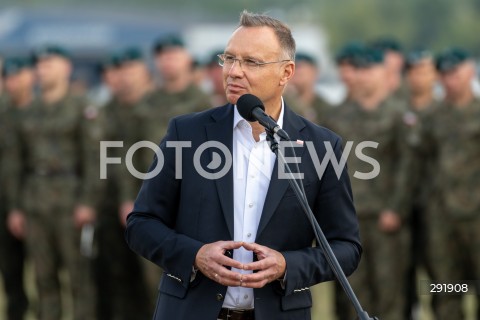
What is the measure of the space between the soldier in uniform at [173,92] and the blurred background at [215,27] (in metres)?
1.38

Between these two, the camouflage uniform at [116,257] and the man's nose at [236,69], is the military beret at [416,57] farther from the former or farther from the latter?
the man's nose at [236,69]

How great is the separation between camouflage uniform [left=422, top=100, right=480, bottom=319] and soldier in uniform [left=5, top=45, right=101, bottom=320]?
2786mm

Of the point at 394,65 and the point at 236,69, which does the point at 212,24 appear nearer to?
the point at 394,65

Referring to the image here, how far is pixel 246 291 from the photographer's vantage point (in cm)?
432

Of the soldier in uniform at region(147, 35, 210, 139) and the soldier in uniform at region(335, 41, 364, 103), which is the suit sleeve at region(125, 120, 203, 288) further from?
the soldier in uniform at region(335, 41, 364, 103)

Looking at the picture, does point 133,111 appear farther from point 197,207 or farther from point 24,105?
point 197,207

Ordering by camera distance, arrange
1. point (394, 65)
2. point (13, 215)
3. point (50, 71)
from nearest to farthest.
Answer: point (50, 71), point (13, 215), point (394, 65)

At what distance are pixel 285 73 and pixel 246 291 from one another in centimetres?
84

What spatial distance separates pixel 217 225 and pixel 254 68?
0.60m

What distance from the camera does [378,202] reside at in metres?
8.92

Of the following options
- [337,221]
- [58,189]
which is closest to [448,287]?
[58,189]

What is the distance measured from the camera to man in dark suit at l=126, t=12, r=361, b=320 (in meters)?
4.27

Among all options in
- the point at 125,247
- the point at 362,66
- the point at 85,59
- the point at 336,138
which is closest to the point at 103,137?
the point at 125,247


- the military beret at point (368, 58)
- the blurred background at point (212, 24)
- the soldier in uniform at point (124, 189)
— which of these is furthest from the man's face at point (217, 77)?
the blurred background at point (212, 24)
